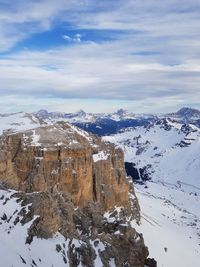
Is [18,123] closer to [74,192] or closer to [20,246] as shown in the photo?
[74,192]

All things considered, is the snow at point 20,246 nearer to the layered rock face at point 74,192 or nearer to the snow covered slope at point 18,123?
the layered rock face at point 74,192

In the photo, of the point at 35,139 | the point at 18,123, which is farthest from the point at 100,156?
the point at 18,123

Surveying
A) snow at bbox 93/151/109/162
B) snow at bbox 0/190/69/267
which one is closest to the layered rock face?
snow at bbox 93/151/109/162

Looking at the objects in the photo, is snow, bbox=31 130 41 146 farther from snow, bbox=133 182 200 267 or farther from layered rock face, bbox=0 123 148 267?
snow, bbox=133 182 200 267

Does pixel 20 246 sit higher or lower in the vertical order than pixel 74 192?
lower

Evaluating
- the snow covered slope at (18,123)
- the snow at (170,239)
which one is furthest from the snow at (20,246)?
the snow covered slope at (18,123)

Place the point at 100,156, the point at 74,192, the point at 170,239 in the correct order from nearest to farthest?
the point at 74,192
the point at 170,239
the point at 100,156

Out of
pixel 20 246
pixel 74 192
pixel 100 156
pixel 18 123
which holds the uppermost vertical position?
pixel 18 123

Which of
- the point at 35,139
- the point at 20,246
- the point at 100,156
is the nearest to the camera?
the point at 20,246

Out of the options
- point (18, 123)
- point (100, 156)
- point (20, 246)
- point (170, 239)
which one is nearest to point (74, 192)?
point (100, 156)

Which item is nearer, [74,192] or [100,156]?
[74,192]

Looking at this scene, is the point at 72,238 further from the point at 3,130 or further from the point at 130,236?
the point at 3,130
